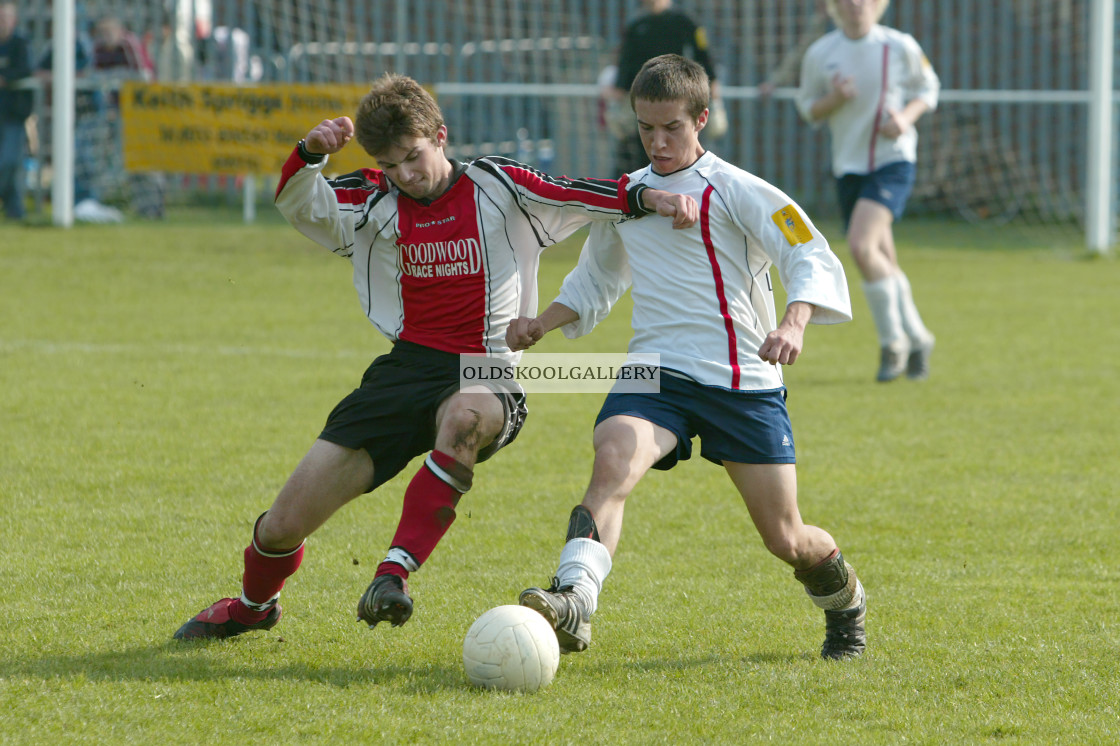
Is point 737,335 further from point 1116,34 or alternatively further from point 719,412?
point 1116,34

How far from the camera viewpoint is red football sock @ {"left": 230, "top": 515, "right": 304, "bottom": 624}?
368 centimetres

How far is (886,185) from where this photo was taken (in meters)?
8.05

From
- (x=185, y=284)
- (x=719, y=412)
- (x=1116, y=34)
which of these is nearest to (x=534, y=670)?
(x=719, y=412)

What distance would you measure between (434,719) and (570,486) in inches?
95.5

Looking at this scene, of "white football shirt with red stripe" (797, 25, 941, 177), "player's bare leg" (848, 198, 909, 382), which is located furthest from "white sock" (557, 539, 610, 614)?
"white football shirt with red stripe" (797, 25, 941, 177)

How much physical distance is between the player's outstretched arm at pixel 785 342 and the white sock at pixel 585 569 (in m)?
0.61

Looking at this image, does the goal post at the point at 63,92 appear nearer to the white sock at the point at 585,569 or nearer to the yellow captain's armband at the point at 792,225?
the yellow captain's armband at the point at 792,225

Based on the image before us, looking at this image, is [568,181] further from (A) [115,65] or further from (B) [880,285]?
(A) [115,65]

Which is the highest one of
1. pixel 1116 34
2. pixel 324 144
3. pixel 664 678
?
pixel 1116 34

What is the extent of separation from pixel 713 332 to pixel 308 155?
1173 millimetres

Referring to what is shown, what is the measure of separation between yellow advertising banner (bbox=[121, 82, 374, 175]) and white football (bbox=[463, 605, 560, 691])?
10.6 metres

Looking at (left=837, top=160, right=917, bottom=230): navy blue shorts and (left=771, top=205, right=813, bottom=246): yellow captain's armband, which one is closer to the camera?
(left=771, top=205, right=813, bottom=246): yellow captain's armband

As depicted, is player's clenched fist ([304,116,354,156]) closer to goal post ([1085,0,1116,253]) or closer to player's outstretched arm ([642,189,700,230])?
player's outstretched arm ([642,189,700,230])

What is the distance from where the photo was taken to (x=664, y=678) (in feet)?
11.3
